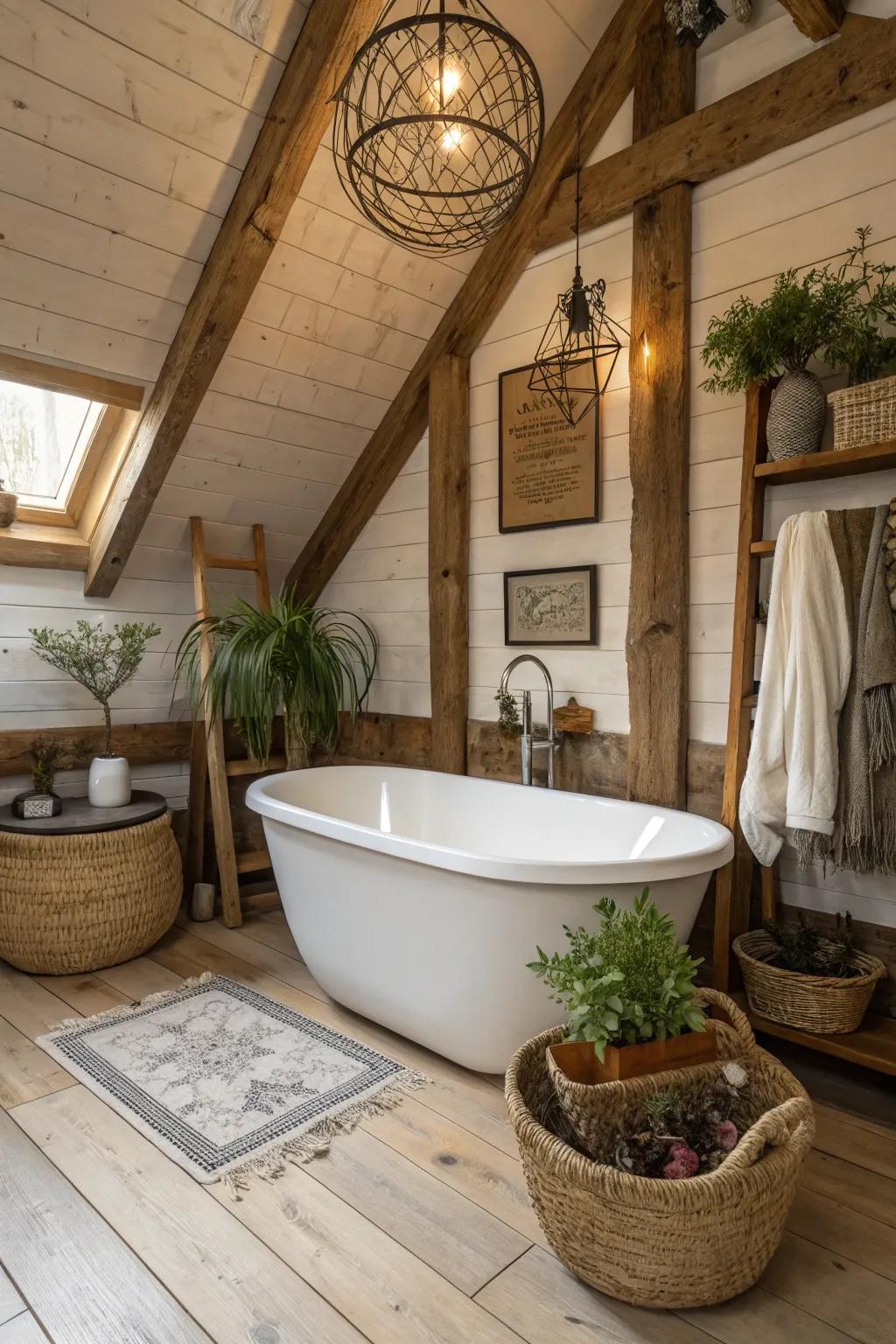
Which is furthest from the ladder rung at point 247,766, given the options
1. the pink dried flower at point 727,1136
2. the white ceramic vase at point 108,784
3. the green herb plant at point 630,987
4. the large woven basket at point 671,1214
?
the pink dried flower at point 727,1136

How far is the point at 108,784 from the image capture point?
10.00 feet

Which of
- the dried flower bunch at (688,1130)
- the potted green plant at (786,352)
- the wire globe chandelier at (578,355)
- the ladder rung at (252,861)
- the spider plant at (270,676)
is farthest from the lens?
the ladder rung at (252,861)

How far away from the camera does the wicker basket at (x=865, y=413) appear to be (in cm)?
195

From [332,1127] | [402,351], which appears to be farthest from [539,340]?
[332,1127]

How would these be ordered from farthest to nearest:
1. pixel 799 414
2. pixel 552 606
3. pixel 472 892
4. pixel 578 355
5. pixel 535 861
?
pixel 552 606
pixel 578 355
pixel 799 414
pixel 472 892
pixel 535 861

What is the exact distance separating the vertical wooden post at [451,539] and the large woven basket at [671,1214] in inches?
74.3

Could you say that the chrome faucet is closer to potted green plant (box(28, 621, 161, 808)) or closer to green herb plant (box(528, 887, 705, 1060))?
green herb plant (box(528, 887, 705, 1060))

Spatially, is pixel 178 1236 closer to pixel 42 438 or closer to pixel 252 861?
pixel 252 861

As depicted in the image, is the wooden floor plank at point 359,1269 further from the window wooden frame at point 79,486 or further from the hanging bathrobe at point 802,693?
the window wooden frame at point 79,486

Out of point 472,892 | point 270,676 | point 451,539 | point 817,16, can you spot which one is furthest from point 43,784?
point 817,16

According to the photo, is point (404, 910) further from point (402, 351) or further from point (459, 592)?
point (402, 351)

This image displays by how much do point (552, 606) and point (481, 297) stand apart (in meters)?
1.18

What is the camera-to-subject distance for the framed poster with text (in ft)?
9.34

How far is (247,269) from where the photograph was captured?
8.44 ft
